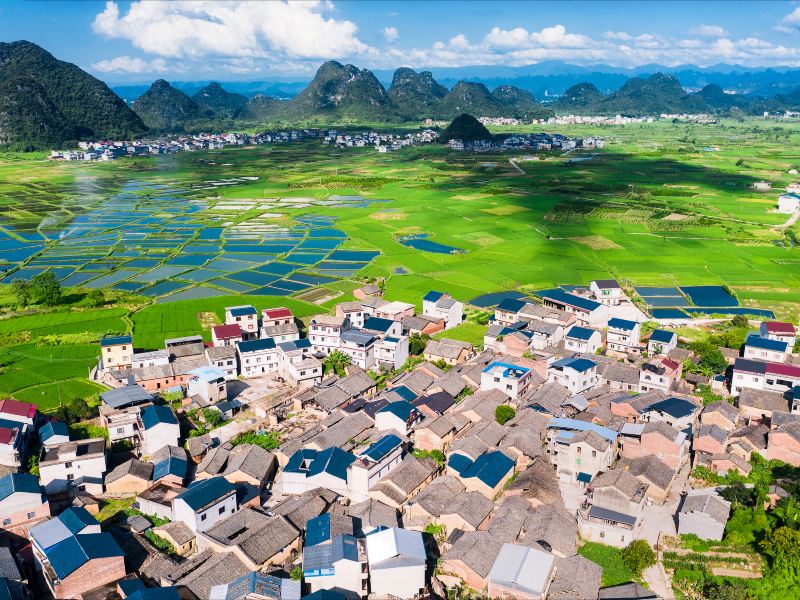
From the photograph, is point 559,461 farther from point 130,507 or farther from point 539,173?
point 539,173

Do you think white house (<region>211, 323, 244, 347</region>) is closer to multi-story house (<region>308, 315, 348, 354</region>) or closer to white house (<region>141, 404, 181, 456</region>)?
multi-story house (<region>308, 315, 348, 354</region>)

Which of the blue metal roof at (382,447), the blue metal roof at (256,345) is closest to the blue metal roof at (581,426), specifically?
the blue metal roof at (382,447)

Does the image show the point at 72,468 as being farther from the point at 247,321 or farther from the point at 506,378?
the point at 506,378

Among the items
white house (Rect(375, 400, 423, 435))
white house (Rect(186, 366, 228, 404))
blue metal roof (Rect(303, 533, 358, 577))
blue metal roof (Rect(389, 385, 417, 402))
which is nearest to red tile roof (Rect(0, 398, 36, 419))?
white house (Rect(186, 366, 228, 404))

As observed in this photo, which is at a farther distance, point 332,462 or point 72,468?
point 72,468

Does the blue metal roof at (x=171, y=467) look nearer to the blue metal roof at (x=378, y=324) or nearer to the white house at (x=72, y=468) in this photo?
the white house at (x=72, y=468)

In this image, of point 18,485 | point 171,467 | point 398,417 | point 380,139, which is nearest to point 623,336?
point 398,417
